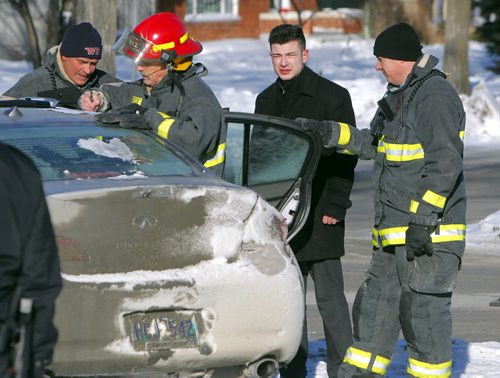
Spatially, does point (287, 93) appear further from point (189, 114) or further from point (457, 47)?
point (457, 47)

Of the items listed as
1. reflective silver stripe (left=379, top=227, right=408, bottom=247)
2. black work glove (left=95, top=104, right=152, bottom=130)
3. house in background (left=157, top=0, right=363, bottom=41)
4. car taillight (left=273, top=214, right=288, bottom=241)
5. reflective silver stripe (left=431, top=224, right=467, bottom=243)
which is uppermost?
black work glove (left=95, top=104, right=152, bottom=130)

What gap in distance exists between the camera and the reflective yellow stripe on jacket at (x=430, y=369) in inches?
238

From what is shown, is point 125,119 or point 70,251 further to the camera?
point 125,119

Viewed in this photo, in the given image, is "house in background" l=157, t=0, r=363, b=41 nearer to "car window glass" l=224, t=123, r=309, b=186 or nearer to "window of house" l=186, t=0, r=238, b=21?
"window of house" l=186, t=0, r=238, b=21

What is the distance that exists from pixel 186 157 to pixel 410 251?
110cm

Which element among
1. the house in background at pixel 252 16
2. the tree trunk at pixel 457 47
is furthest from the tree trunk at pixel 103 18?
the house in background at pixel 252 16

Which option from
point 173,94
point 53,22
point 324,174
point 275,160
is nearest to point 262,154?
point 275,160

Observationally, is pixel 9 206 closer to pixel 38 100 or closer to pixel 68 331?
pixel 68 331

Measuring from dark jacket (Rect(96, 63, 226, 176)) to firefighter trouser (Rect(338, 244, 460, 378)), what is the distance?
95cm

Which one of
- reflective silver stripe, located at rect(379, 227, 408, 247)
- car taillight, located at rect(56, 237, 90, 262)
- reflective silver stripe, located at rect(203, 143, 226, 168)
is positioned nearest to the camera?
car taillight, located at rect(56, 237, 90, 262)

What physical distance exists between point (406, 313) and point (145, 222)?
61.7 inches

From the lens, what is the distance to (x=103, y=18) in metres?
15.7

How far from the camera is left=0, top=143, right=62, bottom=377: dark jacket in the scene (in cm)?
380

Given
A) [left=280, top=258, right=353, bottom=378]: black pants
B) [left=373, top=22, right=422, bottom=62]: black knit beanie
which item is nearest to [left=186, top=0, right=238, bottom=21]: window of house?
[left=280, top=258, right=353, bottom=378]: black pants
